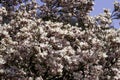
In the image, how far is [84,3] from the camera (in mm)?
20391

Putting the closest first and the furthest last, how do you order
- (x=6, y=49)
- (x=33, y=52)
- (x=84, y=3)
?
(x=33, y=52)
(x=6, y=49)
(x=84, y=3)

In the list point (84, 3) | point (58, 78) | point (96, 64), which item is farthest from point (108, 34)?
point (84, 3)

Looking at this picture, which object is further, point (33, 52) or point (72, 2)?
point (72, 2)

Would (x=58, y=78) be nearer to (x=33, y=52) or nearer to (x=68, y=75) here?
(x=68, y=75)

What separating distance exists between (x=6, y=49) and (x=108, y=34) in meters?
4.06

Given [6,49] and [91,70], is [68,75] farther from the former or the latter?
[6,49]

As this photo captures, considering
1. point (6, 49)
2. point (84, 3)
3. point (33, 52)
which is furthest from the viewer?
point (84, 3)

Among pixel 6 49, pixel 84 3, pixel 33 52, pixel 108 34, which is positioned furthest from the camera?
pixel 84 3

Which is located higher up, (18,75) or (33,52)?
(33,52)

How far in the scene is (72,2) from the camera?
2056 centimetres

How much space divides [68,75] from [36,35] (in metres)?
2.03

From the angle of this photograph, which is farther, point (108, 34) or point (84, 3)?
point (84, 3)

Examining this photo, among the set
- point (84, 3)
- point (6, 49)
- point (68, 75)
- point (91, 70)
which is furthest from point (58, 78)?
point (84, 3)

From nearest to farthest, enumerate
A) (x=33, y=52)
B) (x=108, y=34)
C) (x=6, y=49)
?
1. (x=33, y=52)
2. (x=6, y=49)
3. (x=108, y=34)
